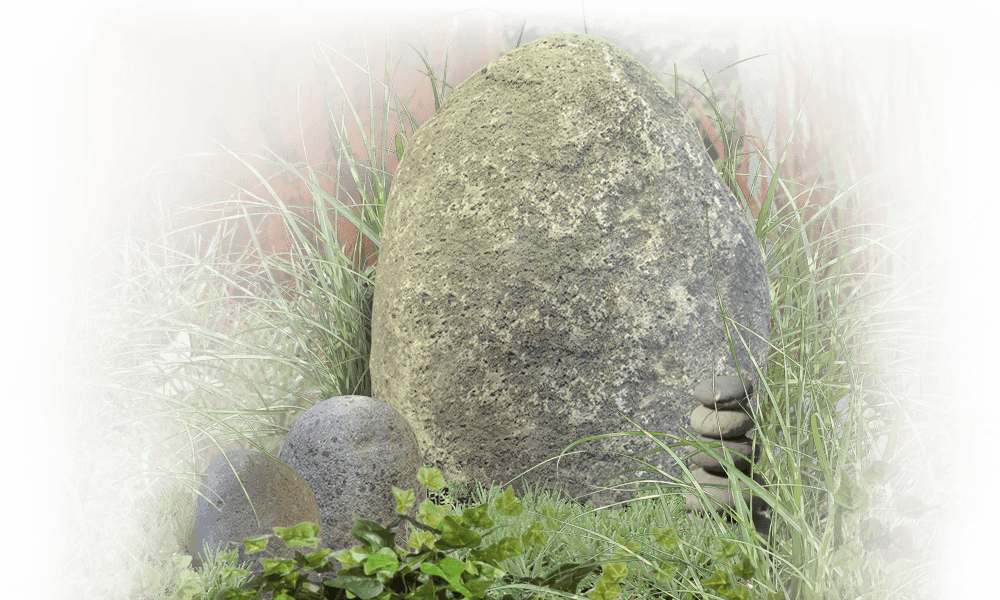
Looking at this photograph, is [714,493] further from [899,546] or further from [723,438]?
[899,546]

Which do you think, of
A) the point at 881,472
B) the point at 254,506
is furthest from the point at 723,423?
the point at 254,506

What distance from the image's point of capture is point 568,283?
2.71 metres

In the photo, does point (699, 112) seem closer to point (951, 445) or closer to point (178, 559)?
point (951, 445)

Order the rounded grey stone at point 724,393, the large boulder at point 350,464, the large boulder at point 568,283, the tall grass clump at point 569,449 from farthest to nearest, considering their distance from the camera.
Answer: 1. the large boulder at point 568,283
2. the large boulder at point 350,464
3. the rounded grey stone at point 724,393
4. the tall grass clump at point 569,449

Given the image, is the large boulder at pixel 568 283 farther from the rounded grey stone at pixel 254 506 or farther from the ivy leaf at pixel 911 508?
the ivy leaf at pixel 911 508

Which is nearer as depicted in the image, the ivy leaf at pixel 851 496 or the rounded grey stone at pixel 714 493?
the ivy leaf at pixel 851 496

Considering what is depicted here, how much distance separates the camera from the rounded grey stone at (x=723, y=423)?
2268mm

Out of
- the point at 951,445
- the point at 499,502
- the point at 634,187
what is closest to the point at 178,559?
the point at 499,502

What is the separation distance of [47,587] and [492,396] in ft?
5.23

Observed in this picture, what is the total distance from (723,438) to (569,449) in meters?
0.65

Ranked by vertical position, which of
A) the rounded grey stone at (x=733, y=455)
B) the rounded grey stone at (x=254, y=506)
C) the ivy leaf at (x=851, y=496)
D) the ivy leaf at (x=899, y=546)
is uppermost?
the ivy leaf at (x=851, y=496)

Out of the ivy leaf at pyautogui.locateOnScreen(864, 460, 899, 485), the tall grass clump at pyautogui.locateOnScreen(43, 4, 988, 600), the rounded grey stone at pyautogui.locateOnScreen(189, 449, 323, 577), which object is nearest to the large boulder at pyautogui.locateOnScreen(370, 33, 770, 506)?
the tall grass clump at pyautogui.locateOnScreen(43, 4, 988, 600)

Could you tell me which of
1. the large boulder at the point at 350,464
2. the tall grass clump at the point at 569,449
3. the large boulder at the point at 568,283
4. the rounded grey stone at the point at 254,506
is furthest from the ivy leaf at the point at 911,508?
the rounded grey stone at the point at 254,506

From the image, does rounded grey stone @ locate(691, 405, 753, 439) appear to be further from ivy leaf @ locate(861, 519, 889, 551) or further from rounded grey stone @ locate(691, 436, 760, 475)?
ivy leaf @ locate(861, 519, 889, 551)
